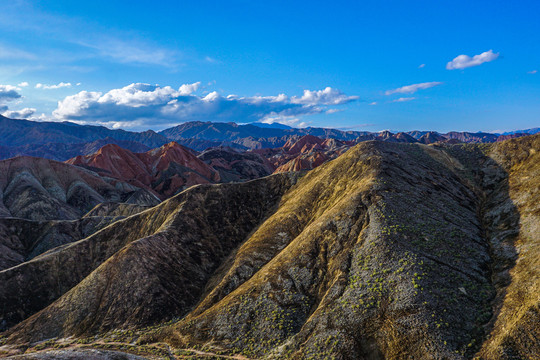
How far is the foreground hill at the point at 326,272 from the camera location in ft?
103

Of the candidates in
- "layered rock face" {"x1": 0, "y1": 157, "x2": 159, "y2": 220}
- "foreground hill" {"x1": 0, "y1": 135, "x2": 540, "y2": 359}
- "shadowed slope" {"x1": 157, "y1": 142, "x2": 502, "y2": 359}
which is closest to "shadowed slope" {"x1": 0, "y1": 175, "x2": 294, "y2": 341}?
"foreground hill" {"x1": 0, "y1": 135, "x2": 540, "y2": 359}

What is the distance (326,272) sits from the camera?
42062 millimetres

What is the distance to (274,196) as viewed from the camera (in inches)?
3130

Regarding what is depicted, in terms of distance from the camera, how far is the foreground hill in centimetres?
3144

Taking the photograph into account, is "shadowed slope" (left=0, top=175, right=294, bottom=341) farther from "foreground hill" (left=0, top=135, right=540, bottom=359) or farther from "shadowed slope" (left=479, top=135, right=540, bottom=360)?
"shadowed slope" (left=479, top=135, right=540, bottom=360)

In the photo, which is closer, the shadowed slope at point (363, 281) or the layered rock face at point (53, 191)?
the shadowed slope at point (363, 281)

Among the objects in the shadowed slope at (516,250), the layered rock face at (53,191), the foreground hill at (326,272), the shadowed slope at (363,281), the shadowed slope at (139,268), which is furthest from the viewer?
the layered rock face at (53,191)

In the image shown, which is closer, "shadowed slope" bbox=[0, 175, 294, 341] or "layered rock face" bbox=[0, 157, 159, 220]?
"shadowed slope" bbox=[0, 175, 294, 341]

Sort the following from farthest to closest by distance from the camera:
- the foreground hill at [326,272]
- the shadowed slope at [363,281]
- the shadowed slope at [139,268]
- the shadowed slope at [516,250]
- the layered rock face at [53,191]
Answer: the layered rock face at [53,191], the shadowed slope at [139,268], the foreground hill at [326,272], the shadowed slope at [363,281], the shadowed slope at [516,250]

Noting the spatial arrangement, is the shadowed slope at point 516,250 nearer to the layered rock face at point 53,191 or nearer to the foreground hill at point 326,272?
the foreground hill at point 326,272

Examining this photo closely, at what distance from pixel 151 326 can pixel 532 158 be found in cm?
8284

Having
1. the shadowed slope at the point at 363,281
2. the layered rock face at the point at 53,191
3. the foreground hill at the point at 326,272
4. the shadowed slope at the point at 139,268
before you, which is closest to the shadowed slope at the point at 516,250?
the foreground hill at the point at 326,272

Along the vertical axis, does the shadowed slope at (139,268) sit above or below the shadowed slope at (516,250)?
below

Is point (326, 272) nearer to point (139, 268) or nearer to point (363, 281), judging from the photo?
point (363, 281)
